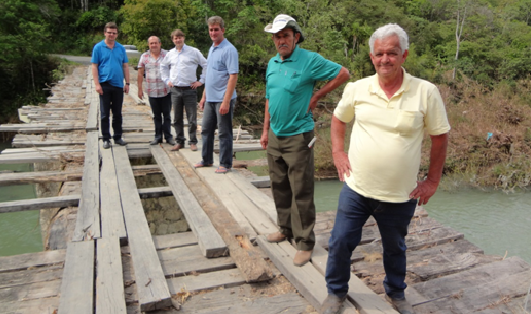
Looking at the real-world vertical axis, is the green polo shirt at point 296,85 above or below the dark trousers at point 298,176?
above

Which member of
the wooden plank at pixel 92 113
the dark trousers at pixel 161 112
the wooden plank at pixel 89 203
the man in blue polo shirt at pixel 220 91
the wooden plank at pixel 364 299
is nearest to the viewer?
the wooden plank at pixel 364 299

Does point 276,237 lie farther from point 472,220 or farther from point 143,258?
point 472,220

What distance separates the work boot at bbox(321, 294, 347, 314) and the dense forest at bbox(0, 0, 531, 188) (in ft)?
33.8

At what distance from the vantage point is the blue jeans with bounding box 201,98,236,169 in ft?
15.2

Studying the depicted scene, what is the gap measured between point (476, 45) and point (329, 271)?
32.9 metres

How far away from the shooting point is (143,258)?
287 cm

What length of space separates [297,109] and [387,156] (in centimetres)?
86

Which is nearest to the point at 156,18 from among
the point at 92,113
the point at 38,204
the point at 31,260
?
the point at 92,113

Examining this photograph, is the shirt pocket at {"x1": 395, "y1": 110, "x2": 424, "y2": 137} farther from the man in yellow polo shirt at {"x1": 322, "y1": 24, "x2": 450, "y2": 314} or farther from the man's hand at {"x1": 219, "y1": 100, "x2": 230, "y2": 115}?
the man's hand at {"x1": 219, "y1": 100, "x2": 230, "y2": 115}

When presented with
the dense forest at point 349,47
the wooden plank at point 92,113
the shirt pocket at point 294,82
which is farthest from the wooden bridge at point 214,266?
the dense forest at point 349,47

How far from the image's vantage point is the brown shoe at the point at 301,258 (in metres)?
2.76

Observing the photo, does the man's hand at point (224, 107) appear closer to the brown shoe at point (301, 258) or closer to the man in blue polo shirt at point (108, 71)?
the man in blue polo shirt at point (108, 71)

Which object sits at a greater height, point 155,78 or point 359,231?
point 155,78

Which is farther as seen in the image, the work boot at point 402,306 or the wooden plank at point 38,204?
the wooden plank at point 38,204
